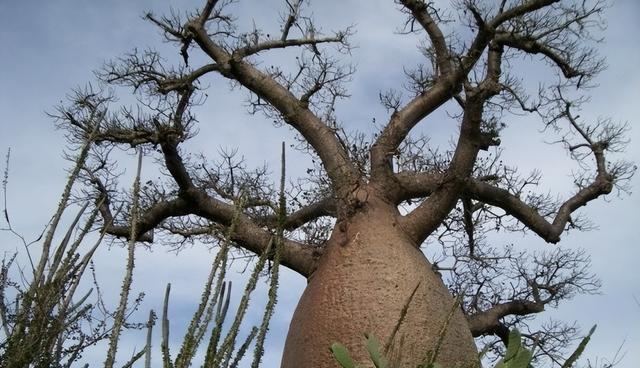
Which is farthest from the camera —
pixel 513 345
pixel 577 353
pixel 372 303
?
pixel 372 303

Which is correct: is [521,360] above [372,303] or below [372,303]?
below

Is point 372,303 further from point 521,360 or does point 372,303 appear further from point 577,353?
point 577,353

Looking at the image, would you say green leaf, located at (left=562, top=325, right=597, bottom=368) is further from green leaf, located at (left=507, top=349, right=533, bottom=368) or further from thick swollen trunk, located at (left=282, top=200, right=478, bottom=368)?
thick swollen trunk, located at (left=282, top=200, right=478, bottom=368)

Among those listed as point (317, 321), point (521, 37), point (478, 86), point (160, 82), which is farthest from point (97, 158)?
point (521, 37)

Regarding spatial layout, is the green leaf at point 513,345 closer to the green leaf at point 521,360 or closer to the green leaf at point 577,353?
the green leaf at point 521,360

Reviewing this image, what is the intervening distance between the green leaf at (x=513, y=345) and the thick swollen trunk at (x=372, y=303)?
3.60 feet

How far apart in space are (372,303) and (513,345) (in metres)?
1.31

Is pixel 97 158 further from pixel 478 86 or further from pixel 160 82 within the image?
Result: pixel 478 86

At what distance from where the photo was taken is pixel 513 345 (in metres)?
1.66

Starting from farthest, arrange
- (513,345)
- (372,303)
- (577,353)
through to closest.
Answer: (372,303) < (513,345) < (577,353)

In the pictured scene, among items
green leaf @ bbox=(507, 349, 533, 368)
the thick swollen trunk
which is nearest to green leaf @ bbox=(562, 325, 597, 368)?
green leaf @ bbox=(507, 349, 533, 368)

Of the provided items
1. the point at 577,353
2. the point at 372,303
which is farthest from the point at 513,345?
the point at 372,303

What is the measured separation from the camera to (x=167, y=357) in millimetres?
1420

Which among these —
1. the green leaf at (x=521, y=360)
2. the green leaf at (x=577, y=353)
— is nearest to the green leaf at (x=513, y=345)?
the green leaf at (x=521, y=360)
